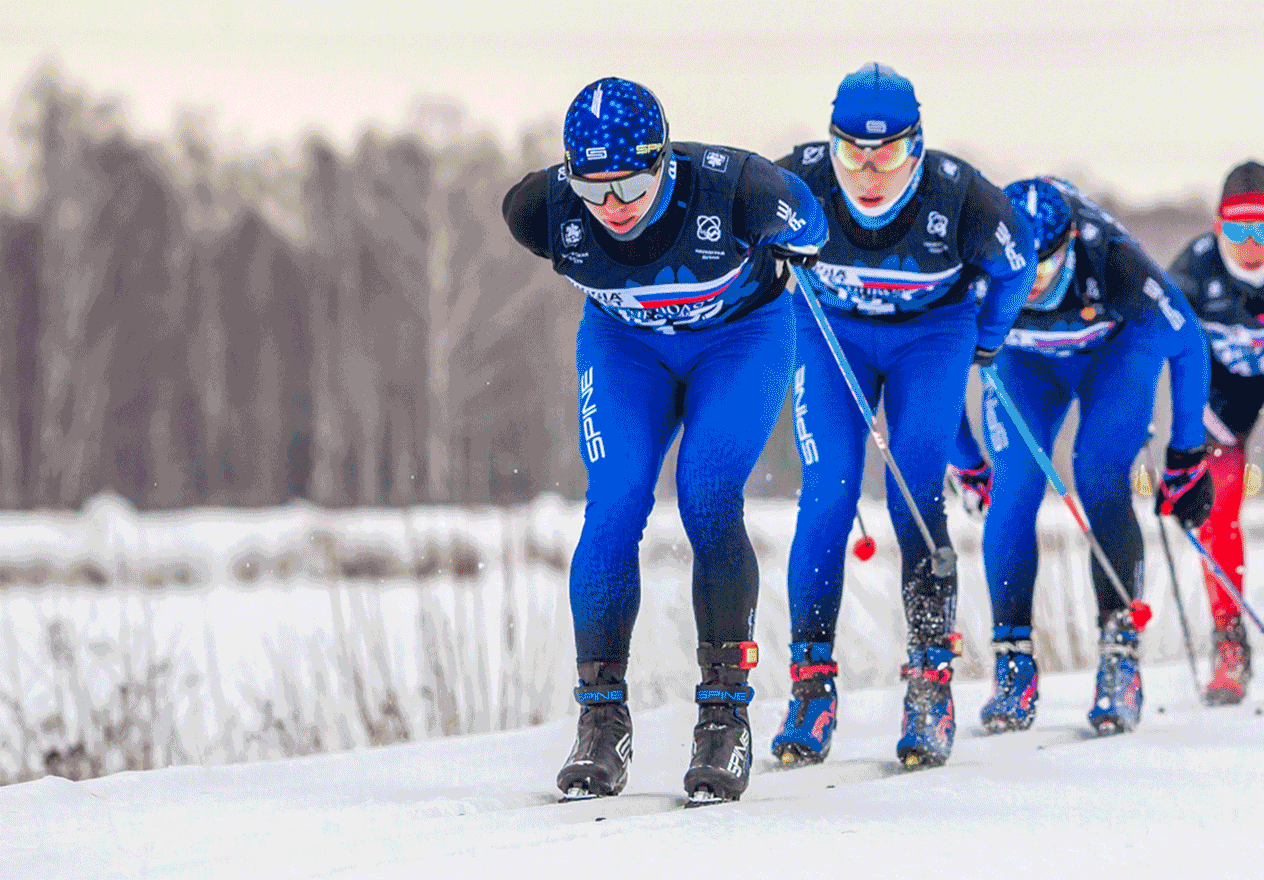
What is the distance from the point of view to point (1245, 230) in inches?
231

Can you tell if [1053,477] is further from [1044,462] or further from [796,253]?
[796,253]

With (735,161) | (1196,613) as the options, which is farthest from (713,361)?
(1196,613)

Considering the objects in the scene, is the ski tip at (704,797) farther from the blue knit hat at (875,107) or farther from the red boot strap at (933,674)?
the blue knit hat at (875,107)

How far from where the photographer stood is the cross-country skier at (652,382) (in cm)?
316

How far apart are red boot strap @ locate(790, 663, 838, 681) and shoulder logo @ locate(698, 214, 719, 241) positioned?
1.43 metres

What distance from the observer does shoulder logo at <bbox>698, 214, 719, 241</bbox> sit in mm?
3262

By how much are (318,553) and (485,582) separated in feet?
6.41

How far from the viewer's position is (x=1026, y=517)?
5.18 metres

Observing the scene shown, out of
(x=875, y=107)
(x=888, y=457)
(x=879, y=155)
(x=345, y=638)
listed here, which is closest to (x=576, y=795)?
(x=888, y=457)

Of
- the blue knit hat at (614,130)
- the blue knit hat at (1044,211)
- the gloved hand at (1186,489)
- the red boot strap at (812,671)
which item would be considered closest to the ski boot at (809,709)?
the red boot strap at (812,671)

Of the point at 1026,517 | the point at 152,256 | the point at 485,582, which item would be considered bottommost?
the point at 485,582

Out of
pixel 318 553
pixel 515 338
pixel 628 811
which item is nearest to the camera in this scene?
pixel 628 811

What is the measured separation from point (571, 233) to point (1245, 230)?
12.3 ft

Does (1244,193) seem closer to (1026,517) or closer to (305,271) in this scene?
(1026,517)
